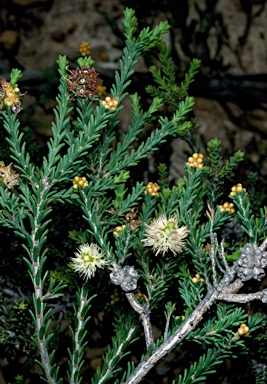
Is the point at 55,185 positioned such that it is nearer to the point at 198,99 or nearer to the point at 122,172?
the point at 122,172

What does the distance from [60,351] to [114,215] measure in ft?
4.85

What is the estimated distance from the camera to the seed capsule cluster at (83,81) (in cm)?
201

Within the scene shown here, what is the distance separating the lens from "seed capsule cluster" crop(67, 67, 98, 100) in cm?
201

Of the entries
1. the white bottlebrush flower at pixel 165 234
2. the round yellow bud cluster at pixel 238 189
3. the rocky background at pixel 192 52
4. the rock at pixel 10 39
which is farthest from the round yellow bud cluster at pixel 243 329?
the rock at pixel 10 39

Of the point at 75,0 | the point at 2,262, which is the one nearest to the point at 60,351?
the point at 2,262

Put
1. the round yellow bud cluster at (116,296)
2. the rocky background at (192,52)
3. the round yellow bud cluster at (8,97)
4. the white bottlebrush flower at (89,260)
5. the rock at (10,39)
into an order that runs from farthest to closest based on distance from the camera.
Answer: the rock at (10,39)
the rocky background at (192,52)
the round yellow bud cluster at (116,296)
the round yellow bud cluster at (8,97)
the white bottlebrush flower at (89,260)

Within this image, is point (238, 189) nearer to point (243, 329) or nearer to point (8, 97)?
point (243, 329)

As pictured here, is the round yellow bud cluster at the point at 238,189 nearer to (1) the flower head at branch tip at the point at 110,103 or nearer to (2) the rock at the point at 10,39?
(1) the flower head at branch tip at the point at 110,103

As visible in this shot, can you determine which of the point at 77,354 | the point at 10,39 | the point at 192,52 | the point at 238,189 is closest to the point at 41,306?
the point at 77,354

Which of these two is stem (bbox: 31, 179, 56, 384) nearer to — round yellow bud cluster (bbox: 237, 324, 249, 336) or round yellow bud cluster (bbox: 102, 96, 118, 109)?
round yellow bud cluster (bbox: 102, 96, 118, 109)

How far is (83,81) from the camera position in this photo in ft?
6.61

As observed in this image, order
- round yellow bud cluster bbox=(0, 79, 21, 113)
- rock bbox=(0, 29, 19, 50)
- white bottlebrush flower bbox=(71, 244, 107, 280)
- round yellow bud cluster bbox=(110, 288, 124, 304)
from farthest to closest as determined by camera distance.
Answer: rock bbox=(0, 29, 19, 50), round yellow bud cluster bbox=(110, 288, 124, 304), round yellow bud cluster bbox=(0, 79, 21, 113), white bottlebrush flower bbox=(71, 244, 107, 280)

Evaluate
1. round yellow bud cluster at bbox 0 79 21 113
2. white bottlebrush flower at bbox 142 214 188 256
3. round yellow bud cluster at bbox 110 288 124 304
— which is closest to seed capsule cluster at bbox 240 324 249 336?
white bottlebrush flower at bbox 142 214 188 256

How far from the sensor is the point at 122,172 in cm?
217
